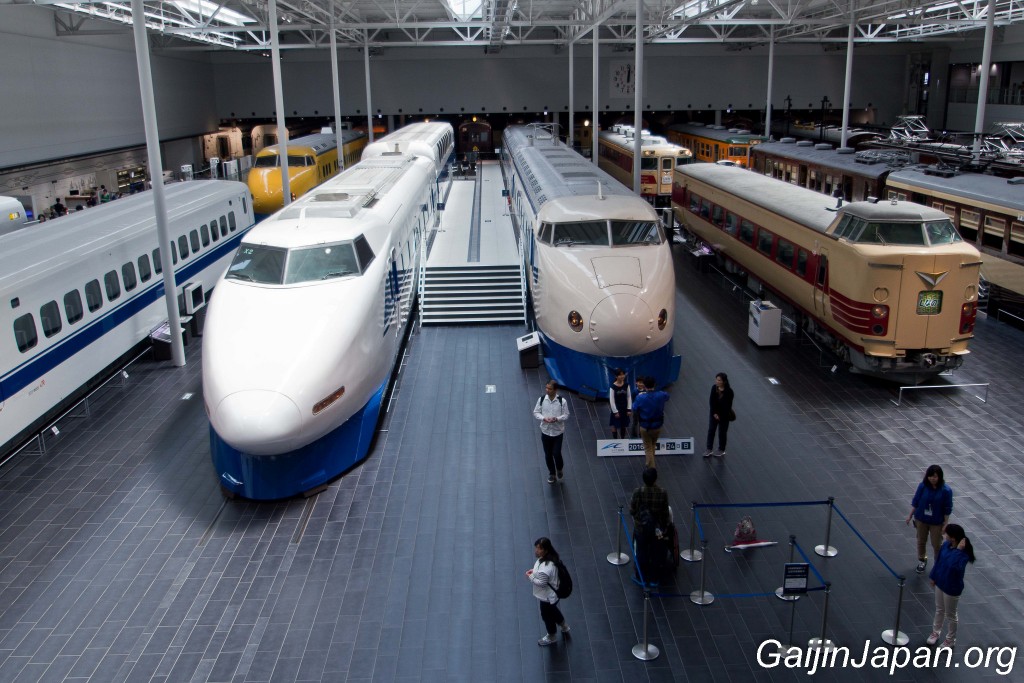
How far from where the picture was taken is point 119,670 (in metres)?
7.07

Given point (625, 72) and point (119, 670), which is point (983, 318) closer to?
point (119, 670)

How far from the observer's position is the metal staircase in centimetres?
1722

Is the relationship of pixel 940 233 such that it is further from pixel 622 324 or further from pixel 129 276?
pixel 129 276

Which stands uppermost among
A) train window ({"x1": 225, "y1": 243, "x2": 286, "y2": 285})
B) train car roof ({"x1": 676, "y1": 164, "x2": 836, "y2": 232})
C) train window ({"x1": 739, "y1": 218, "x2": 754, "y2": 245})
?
train car roof ({"x1": 676, "y1": 164, "x2": 836, "y2": 232})

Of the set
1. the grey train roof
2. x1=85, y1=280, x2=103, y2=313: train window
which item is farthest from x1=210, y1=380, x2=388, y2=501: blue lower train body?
the grey train roof

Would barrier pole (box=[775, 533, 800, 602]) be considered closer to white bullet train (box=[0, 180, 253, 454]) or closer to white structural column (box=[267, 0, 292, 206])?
white bullet train (box=[0, 180, 253, 454])

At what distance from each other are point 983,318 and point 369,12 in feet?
91.3

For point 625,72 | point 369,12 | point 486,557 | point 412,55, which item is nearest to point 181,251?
point 486,557

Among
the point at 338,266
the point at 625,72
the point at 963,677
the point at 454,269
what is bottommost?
the point at 963,677

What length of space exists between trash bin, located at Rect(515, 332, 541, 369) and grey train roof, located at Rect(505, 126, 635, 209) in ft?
9.57

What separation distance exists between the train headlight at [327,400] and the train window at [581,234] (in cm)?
513

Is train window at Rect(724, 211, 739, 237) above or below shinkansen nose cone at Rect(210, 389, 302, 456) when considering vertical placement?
above

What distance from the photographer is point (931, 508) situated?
8062mm

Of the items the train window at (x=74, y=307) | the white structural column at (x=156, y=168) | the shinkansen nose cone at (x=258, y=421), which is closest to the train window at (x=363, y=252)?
the shinkansen nose cone at (x=258, y=421)
